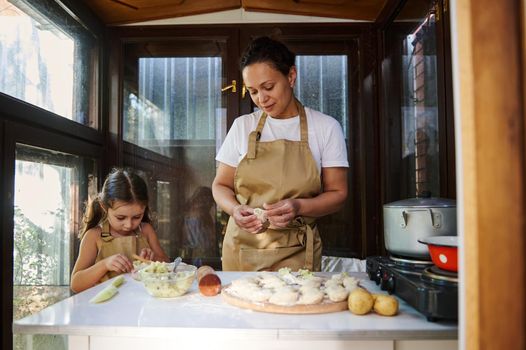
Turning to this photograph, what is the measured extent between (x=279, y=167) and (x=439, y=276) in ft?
3.04

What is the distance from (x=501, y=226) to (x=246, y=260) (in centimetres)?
130

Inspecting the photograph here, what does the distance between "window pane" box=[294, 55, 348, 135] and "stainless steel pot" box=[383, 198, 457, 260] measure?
1.52m

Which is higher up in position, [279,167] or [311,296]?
[279,167]

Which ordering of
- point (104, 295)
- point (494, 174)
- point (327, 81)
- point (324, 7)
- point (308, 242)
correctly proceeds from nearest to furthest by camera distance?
point (494, 174)
point (104, 295)
point (308, 242)
point (324, 7)
point (327, 81)

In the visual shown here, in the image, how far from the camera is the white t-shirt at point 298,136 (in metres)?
1.82

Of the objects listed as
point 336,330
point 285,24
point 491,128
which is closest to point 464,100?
point 491,128

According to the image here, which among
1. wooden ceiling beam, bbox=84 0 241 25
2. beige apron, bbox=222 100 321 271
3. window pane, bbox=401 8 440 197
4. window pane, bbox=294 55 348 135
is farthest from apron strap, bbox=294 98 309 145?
wooden ceiling beam, bbox=84 0 241 25

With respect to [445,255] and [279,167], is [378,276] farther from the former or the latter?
[279,167]

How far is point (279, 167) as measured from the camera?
1.79m

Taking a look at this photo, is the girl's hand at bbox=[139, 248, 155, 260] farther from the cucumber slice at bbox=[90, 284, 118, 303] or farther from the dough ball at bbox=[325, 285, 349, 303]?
the dough ball at bbox=[325, 285, 349, 303]

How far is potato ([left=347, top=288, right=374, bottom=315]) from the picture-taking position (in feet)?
3.20

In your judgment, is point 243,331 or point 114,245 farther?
point 114,245

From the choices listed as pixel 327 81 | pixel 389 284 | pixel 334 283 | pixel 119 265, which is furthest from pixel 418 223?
pixel 327 81

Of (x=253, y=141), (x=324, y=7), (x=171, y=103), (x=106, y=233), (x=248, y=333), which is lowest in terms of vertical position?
(x=248, y=333)
